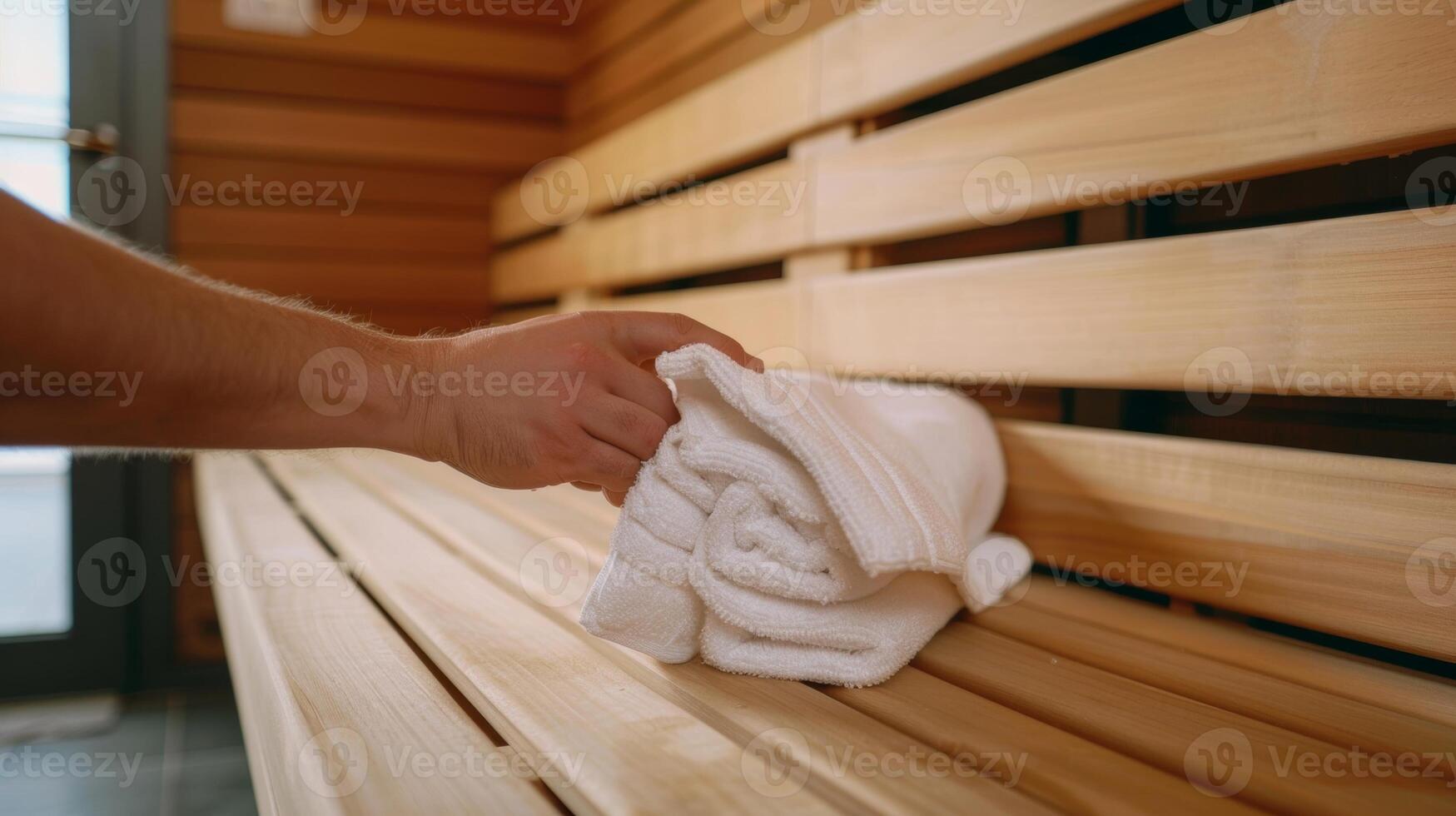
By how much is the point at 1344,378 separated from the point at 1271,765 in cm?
38

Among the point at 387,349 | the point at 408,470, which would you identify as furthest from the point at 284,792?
the point at 408,470

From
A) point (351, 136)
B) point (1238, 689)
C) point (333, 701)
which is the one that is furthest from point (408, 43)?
point (1238, 689)

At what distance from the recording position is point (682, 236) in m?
2.06

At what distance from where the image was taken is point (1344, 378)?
2.87 ft

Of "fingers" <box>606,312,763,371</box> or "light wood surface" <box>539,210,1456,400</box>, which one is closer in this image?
"light wood surface" <box>539,210,1456,400</box>

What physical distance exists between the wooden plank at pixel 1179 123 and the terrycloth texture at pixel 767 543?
1.43 ft

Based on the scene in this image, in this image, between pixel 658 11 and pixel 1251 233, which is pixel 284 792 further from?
pixel 658 11

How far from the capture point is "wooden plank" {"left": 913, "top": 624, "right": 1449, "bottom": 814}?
63cm

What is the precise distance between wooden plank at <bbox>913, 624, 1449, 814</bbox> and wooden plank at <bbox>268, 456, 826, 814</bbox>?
244 millimetres
